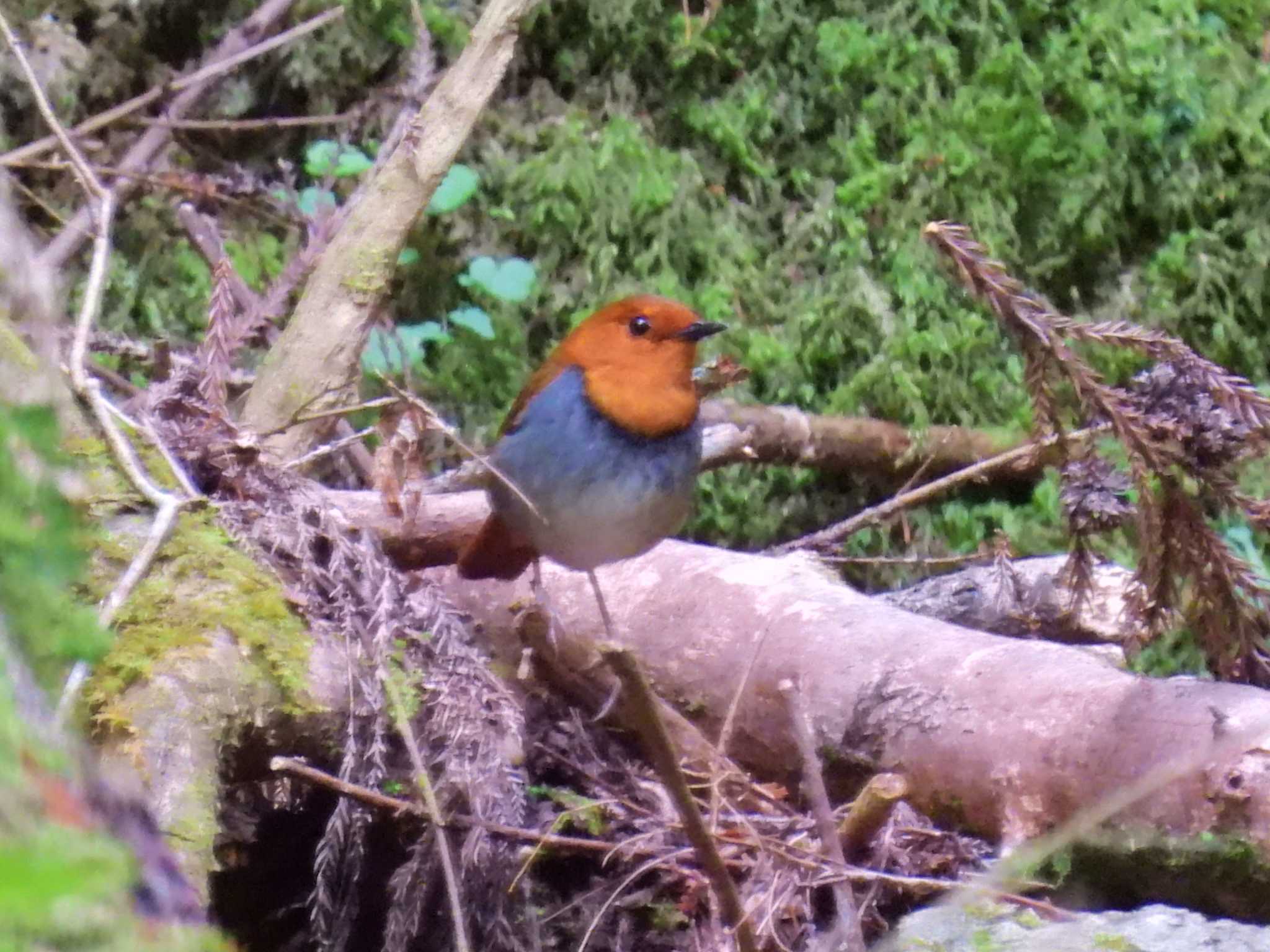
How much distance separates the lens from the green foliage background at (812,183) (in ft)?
11.8

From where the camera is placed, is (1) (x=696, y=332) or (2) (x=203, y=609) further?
(1) (x=696, y=332)

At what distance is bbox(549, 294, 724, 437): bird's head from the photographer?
8.05 feet

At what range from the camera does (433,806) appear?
1777mm

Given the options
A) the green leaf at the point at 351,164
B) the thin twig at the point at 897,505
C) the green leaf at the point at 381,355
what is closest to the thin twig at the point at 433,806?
the thin twig at the point at 897,505

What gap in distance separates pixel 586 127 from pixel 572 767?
7.13 feet

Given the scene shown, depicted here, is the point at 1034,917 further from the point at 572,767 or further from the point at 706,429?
the point at 706,429

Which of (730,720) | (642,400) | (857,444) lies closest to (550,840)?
(730,720)

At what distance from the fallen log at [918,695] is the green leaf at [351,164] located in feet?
4.46

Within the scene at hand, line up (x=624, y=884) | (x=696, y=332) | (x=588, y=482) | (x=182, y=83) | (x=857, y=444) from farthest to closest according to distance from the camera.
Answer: (x=182, y=83)
(x=857, y=444)
(x=696, y=332)
(x=588, y=482)
(x=624, y=884)

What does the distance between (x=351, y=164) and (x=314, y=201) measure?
0.15m

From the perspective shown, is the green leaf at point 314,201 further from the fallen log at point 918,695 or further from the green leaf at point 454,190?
the fallen log at point 918,695

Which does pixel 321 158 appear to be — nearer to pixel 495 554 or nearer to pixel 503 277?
pixel 503 277

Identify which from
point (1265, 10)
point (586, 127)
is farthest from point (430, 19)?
point (1265, 10)

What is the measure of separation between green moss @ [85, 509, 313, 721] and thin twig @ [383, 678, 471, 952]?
127 mm
